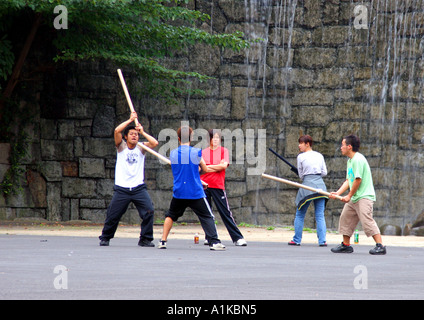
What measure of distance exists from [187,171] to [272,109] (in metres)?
7.44

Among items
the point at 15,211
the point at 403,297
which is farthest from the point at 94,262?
the point at 15,211

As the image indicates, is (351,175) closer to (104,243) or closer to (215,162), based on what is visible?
(215,162)

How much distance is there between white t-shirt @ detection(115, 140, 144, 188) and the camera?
32.3 feet

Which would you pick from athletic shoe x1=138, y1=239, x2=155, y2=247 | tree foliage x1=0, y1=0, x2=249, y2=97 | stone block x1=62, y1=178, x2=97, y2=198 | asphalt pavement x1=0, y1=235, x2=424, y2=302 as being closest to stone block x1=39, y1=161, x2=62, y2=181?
stone block x1=62, y1=178, x2=97, y2=198

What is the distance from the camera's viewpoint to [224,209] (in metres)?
10.0

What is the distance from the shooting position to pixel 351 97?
16250 millimetres

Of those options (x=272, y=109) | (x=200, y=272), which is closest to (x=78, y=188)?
(x=272, y=109)

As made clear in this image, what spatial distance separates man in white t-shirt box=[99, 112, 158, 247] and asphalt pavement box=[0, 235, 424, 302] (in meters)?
0.29

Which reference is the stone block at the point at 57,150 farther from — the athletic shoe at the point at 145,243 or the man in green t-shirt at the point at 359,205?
the man in green t-shirt at the point at 359,205

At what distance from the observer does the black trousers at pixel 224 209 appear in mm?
10016

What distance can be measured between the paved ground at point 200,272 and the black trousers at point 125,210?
0.89 feet

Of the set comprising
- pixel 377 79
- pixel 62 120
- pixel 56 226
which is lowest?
pixel 56 226

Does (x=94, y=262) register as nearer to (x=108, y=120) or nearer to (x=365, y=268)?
(x=365, y=268)

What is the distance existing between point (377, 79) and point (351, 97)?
67cm
